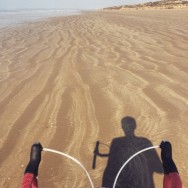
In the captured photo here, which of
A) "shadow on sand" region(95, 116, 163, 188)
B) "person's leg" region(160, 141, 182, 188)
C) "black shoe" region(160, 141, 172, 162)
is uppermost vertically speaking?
"black shoe" region(160, 141, 172, 162)

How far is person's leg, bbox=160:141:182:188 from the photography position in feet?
8.79

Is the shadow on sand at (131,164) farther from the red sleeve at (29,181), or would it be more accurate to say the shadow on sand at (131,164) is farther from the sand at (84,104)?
the red sleeve at (29,181)

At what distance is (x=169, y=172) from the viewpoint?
282 cm

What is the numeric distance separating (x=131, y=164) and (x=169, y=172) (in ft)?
4.38

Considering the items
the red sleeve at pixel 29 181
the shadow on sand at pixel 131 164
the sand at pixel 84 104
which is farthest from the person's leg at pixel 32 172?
the shadow on sand at pixel 131 164

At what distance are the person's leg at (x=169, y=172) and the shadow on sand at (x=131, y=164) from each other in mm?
921

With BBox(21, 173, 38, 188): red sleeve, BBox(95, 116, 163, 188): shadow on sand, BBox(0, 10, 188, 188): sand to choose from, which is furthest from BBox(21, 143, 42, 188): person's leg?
BBox(95, 116, 163, 188): shadow on sand

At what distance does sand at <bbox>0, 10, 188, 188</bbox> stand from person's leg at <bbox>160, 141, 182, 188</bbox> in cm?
91

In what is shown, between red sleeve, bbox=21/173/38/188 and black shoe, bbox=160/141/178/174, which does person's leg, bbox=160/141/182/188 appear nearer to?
black shoe, bbox=160/141/178/174

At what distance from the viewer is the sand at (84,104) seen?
169 inches

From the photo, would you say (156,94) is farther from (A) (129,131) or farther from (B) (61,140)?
(B) (61,140)

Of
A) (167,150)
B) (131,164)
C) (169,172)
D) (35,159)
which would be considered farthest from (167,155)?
(131,164)

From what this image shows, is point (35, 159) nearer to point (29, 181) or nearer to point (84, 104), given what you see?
point (29, 181)

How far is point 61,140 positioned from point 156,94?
7.81 feet
